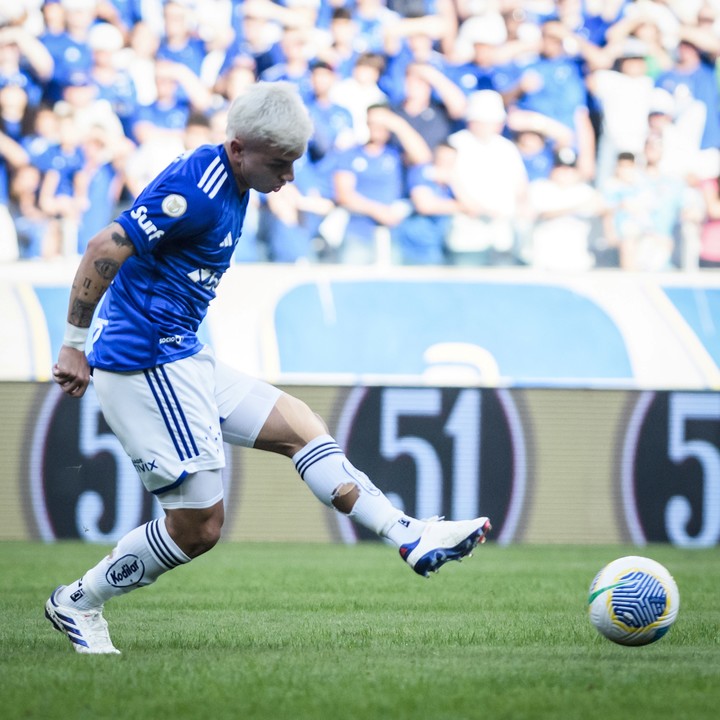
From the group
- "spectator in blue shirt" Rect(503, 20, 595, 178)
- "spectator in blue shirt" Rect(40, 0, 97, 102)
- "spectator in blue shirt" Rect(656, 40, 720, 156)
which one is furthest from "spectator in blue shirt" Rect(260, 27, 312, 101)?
"spectator in blue shirt" Rect(656, 40, 720, 156)

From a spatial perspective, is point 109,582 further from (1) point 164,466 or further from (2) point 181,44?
(2) point 181,44

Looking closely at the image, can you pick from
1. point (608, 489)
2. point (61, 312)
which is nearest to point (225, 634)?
point (608, 489)

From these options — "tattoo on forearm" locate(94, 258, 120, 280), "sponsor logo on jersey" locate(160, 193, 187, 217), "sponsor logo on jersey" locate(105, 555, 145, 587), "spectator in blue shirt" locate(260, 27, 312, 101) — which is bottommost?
"sponsor logo on jersey" locate(105, 555, 145, 587)

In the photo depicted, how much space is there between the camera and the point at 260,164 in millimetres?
4621

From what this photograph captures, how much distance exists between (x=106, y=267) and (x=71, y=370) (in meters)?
0.38

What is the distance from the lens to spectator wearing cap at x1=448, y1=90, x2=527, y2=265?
45.3ft

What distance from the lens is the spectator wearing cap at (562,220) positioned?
1387 cm

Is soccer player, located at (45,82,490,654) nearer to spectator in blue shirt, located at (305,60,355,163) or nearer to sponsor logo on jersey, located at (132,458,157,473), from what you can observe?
sponsor logo on jersey, located at (132,458,157,473)

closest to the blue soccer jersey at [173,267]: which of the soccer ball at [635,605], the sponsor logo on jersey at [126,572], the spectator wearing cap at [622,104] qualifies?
the sponsor logo on jersey at [126,572]

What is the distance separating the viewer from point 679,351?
1338 cm

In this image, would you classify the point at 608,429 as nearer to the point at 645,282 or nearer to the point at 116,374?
the point at 645,282

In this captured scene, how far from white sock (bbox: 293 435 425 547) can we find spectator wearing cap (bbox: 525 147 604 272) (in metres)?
9.20

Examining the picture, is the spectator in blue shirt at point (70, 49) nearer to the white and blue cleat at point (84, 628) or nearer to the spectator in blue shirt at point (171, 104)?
the spectator in blue shirt at point (171, 104)

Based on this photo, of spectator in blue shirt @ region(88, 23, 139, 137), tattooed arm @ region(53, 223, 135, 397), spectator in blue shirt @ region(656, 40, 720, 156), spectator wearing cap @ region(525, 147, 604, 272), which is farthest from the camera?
spectator in blue shirt @ region(656, 40, 720, 156)
